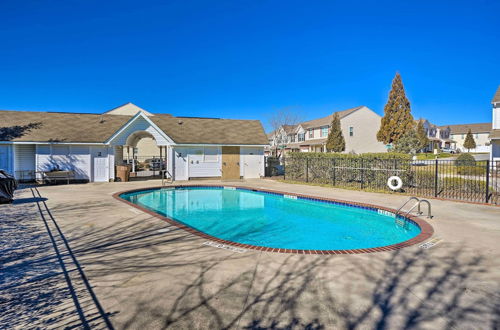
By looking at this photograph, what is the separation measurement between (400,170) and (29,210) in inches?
636

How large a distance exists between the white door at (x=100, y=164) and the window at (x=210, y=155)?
6.84 meters

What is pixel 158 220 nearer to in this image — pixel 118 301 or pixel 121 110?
pixel 118 301

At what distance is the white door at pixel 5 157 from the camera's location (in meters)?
17.9

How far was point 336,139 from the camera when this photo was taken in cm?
4034

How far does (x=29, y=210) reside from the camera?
9.66 m

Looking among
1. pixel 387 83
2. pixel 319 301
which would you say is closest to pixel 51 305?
pixel 319 301

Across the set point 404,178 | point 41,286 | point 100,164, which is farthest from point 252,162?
point 41,286

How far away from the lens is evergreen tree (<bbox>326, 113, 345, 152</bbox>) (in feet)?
132

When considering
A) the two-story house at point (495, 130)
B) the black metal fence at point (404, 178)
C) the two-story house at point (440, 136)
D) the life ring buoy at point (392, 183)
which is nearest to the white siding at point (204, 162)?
the black metal fence at point (404, 178)

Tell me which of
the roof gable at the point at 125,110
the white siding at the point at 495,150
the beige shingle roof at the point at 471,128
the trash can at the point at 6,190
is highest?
the beige shingle roof at the point at 471,128

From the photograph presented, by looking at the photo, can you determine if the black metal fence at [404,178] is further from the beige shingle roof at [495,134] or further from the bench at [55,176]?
the bench at [55,176]

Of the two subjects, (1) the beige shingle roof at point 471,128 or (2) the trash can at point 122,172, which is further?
(1) the beige shingle roof at point 471,128

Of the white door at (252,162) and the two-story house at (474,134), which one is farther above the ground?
the two-story house at (474,134)

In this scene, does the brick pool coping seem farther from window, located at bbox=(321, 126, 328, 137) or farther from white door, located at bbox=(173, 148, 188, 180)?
window, located at bbox=(321, 126, 328, 137)
